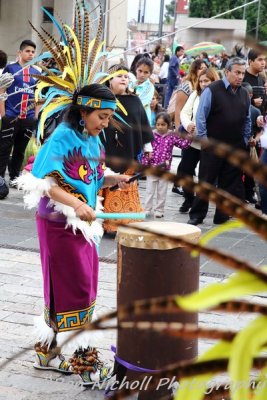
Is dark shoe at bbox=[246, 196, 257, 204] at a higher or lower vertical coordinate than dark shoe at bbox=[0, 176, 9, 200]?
lower

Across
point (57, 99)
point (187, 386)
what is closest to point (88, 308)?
point (57, 99)

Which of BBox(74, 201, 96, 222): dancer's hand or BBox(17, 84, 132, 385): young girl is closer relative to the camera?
BBox(74, 201, 96, 222): dancer's hand

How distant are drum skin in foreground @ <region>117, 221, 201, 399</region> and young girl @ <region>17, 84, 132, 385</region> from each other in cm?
34

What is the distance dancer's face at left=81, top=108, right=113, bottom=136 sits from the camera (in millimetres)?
4160

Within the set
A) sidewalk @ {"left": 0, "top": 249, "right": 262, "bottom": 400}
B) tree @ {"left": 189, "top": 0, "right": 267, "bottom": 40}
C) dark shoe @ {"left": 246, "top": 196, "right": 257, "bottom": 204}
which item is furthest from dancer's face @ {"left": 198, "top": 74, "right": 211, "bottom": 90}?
tree @ {"left": 189, "top": 0, "right": 267, "bottom": 40}

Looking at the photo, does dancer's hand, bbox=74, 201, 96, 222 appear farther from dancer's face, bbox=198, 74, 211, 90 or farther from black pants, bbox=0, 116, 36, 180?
black pants, bbox=0, 116, 36, 180

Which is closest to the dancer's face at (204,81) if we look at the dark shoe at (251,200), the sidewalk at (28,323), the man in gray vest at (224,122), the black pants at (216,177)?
the man in gray vest at (224,122)

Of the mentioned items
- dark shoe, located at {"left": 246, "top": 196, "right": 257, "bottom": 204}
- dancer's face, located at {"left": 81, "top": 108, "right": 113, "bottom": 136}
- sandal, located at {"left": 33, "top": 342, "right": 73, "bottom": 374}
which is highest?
dancer's face, located at {"left": 81, "top": 108, "right": 113, "bottom": 136}

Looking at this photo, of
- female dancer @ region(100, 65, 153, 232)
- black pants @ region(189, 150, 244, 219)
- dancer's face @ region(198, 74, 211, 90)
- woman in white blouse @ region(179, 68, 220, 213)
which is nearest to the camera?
female dancer @ region(100, 65, 153, 232)

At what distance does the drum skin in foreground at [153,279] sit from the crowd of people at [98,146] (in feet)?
1.08

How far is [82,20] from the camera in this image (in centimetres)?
464

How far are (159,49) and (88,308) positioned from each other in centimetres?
1756

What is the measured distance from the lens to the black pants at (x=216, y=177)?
8680 millimetres

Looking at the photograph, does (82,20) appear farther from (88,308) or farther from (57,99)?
(88,308)
